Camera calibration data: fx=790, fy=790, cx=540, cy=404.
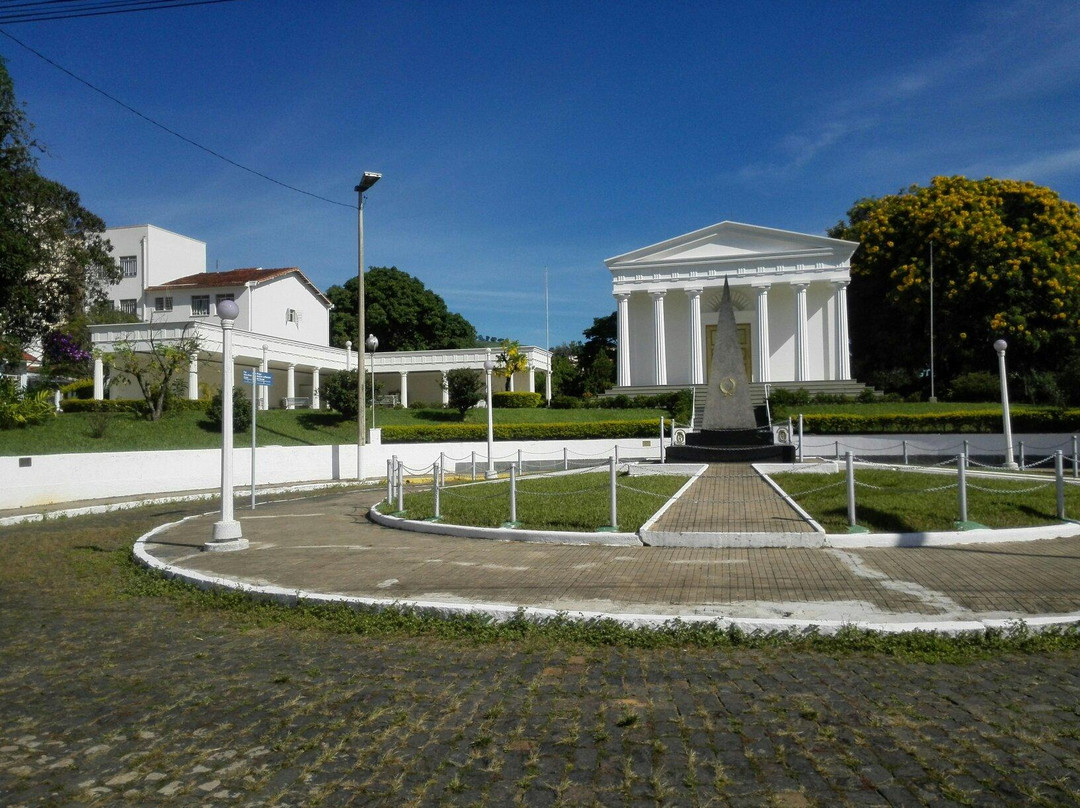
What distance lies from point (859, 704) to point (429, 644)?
317 cm

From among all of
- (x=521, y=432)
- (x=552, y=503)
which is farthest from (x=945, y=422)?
(x=552, y=503)

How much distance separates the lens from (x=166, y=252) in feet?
186

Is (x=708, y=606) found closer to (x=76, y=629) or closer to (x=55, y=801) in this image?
(x=55, y=801)

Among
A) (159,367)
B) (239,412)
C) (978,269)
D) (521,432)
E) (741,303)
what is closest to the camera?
(239,412)

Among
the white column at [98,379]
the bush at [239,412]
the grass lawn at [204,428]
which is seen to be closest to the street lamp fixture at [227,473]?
the grass lawn at [204,428]

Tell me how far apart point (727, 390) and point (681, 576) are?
679 inches

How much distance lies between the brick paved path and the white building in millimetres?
25342

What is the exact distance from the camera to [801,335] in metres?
45.2

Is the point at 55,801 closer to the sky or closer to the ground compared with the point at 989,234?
closer to the ground

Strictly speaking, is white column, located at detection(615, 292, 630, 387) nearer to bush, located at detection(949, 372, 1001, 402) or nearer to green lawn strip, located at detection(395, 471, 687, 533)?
bush, located at detection(949, 372, 1001, 402)

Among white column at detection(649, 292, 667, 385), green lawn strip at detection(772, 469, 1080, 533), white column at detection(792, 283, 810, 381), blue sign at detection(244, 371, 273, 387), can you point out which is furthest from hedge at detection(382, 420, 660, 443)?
green lawn strip at detection(772, 469, 1080, 533)

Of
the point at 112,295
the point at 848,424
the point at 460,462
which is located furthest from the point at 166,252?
the point at 848,424

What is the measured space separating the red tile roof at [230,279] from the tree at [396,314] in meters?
7.23

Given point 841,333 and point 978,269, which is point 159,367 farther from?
point 978,269
